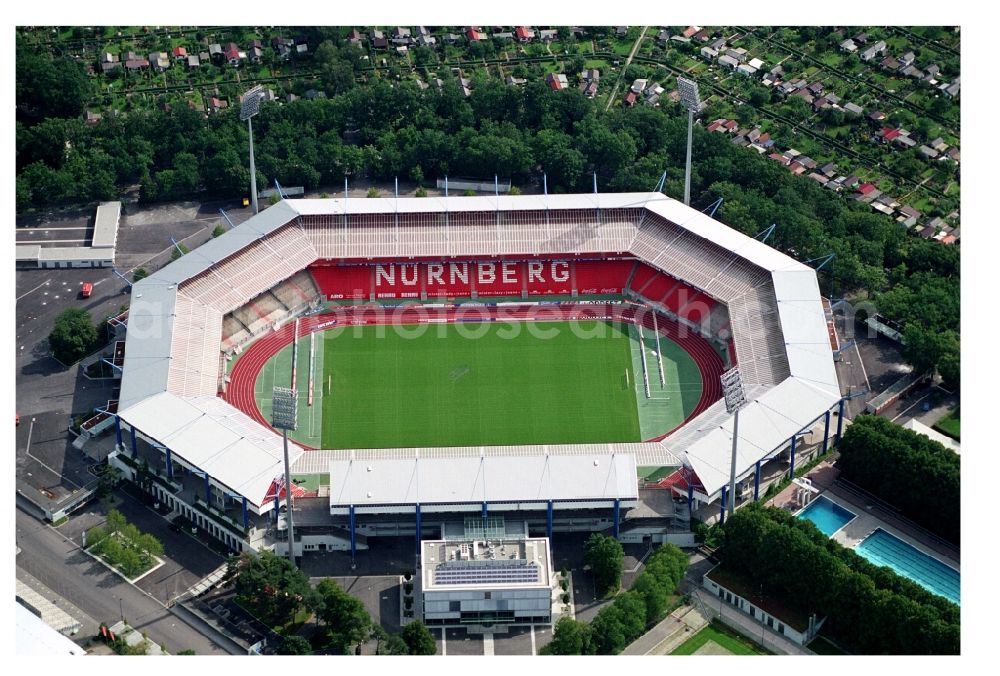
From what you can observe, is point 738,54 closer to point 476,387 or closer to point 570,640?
point 476,387

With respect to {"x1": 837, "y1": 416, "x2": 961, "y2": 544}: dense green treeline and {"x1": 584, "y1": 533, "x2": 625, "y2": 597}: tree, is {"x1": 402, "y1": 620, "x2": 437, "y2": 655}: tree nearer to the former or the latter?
{"x1": 584, "y1": 533, "x2": 625, "y2": 597}: tree

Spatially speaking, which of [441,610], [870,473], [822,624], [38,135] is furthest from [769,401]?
[38,135]

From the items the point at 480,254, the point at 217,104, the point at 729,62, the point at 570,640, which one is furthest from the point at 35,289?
the point at 729,62

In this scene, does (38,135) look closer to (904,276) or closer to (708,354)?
(708,354)

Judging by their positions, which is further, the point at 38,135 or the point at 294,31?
the point at 294,31

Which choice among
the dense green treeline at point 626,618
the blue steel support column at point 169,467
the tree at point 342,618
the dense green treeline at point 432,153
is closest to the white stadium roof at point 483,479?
the dense green treeline at point 626,618

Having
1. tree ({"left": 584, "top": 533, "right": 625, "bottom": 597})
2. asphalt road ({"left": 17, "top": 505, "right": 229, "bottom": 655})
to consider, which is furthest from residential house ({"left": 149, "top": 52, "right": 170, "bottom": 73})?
tree ({"left": 584, "top": 533, "right": 625, "bottom": 597})

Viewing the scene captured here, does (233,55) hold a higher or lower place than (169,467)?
higher
